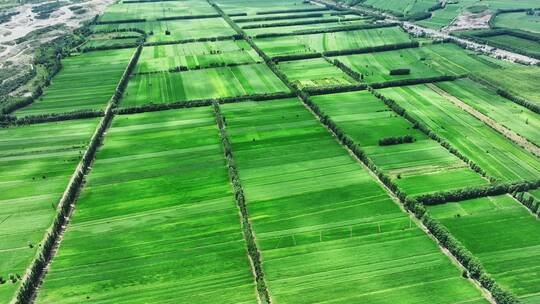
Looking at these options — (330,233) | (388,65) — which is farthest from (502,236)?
(388,65)

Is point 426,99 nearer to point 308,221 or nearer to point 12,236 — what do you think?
point 308,221

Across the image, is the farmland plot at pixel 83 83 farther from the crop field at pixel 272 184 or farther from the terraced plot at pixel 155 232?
the terraced plot at pixel 155 232

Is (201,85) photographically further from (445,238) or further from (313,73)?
(445,238)

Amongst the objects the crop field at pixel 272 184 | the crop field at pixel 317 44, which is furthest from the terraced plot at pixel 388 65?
the crop field at pixel 317 44

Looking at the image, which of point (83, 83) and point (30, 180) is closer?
point (30, 180)

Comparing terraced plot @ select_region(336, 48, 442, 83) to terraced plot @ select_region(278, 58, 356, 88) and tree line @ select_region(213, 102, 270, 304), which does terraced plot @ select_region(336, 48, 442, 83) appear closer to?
terraced plot @ select_region(278, 58, 356, 88)

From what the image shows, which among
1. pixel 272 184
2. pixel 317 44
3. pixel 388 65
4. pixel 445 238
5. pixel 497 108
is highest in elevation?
pixel 317 44

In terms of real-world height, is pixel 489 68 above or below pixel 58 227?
above
